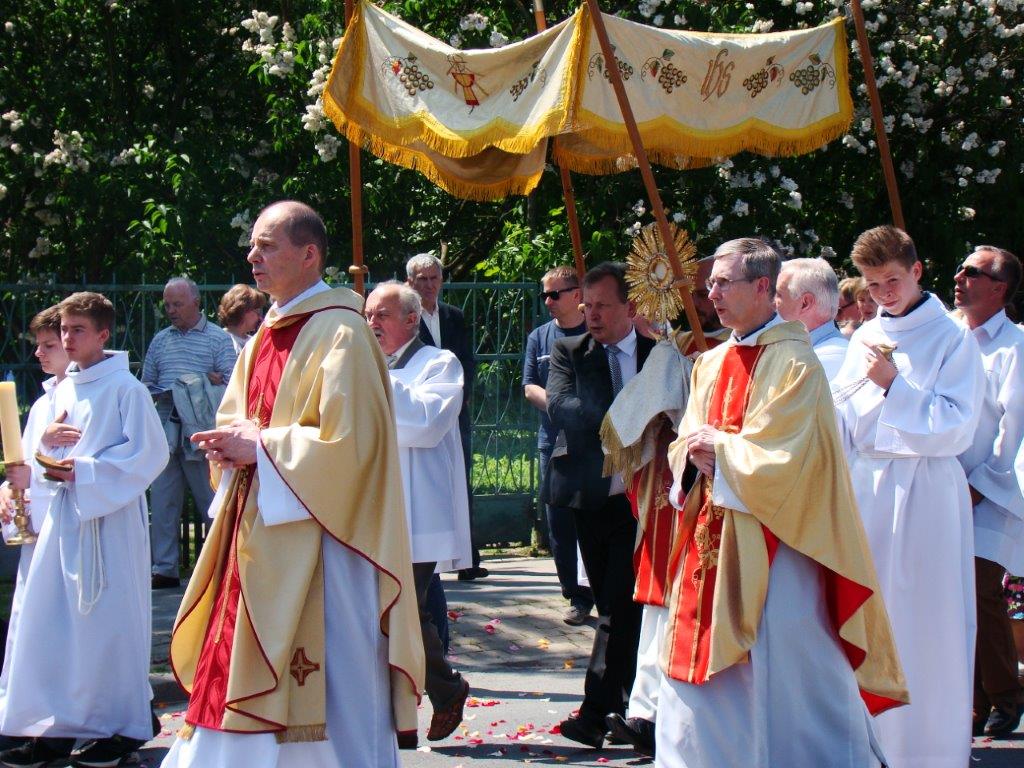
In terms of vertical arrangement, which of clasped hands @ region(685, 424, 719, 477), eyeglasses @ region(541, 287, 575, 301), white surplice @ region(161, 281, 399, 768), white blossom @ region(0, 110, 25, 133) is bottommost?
white surplice @ region(161, 281, 399, 768)

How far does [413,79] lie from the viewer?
711 centimetres

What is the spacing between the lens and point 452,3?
45.6ft

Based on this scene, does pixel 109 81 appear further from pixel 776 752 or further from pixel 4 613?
pixel 776 752

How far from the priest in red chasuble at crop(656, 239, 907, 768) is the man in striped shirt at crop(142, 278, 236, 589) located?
213 inches

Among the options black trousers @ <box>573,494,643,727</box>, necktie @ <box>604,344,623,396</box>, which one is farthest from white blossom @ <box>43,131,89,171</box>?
black trousers @ <box>573,494,643,727</box>

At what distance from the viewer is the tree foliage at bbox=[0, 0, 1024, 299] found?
1291 cm

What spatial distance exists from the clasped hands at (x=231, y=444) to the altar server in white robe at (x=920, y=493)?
2.40m

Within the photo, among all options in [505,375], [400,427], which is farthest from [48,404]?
[505,375]

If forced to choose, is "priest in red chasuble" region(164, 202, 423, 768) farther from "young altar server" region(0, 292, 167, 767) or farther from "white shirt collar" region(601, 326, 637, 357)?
"white shirt collar" region(601, 326, 637, 357)

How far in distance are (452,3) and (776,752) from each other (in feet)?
33.5

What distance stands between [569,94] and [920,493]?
2.35m

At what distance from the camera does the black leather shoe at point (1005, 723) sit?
6730mm

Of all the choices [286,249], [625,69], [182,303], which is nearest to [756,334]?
[286,249]

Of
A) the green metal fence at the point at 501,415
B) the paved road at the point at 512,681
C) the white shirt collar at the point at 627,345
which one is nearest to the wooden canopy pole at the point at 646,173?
the white shirt collar at the point at 627,345
